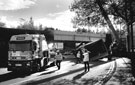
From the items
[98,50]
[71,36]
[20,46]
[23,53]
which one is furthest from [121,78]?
[71,36]

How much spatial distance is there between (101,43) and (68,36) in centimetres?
3094

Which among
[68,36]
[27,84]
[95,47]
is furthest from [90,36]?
[27,84]

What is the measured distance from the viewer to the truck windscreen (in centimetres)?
1800

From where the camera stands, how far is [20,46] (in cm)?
1811

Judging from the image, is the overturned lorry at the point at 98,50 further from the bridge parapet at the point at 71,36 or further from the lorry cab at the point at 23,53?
the bridge parapet at the point at 71,36

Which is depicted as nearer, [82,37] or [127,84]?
[127,84]

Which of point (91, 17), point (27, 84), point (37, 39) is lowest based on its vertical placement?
point (27, 84)

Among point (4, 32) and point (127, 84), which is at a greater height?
point (4, 32)

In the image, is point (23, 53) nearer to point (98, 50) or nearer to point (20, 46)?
point (20, 46)

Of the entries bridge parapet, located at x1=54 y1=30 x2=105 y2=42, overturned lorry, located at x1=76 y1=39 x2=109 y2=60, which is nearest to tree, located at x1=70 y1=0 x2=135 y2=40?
overturned lorry, located at x1=76 y1=39 x2=109 y2=60

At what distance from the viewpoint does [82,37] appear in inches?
2603

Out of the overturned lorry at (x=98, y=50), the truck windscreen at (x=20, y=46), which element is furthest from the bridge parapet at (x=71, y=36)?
the truck windscreen at (x=20, y=46)

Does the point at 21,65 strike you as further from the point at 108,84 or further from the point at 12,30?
the point at 12,30

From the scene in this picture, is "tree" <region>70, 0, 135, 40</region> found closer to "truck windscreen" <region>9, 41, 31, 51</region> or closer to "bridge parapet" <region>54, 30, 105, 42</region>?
"truck windscreen" <region>9, 41, 31, 51</region>
